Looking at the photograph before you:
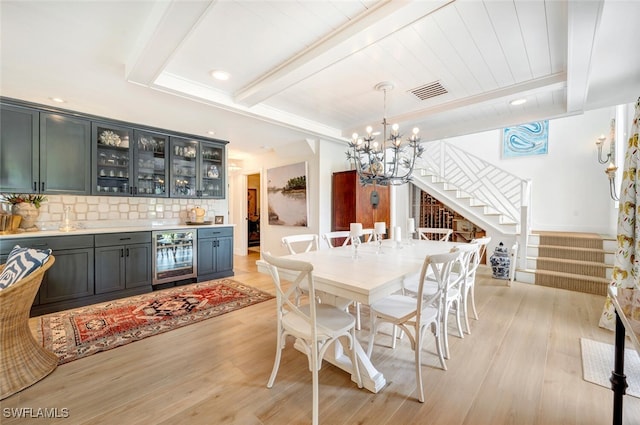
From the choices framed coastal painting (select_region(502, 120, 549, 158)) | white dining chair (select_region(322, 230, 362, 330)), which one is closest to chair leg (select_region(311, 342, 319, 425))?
white dining chair (select_region(322, 230, 362, 330))

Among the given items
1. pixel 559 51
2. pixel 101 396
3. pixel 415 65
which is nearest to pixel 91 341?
pixel 101 396

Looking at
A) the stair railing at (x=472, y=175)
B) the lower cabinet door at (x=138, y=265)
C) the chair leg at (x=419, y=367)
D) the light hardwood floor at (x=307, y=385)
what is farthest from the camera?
the stair railing at (x=472, y=175)

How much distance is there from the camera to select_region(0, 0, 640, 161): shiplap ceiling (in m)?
1.70

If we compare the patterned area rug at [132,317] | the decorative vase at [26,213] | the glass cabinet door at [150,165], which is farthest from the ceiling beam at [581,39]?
the decorative vase at [26,213]

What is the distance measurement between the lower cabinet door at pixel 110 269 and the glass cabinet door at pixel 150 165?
0.93 meters

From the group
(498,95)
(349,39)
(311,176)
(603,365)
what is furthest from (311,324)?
(311,176)

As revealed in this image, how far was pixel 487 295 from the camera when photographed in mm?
3598

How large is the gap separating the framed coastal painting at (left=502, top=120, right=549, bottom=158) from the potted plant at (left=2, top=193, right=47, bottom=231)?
818 centimetres

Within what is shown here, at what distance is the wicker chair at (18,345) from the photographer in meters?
1.73

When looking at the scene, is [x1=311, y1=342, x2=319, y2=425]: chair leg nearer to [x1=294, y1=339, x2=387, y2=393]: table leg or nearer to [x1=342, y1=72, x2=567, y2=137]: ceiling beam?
[x1=294, y1=339, x2=387, y2=393]: table leg

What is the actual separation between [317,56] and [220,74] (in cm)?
107

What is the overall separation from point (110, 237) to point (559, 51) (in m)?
5.11

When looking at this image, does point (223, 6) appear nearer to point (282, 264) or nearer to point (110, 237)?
point (282, 264)

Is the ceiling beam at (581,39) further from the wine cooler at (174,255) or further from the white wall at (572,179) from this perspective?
the wine cooler at (174,255)
